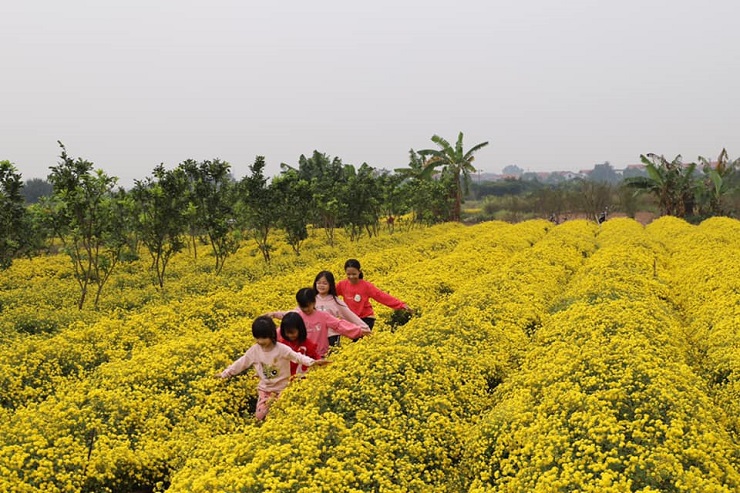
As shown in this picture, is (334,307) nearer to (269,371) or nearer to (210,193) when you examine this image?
(269,371)

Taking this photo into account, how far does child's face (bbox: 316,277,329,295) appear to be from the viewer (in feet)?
28.4

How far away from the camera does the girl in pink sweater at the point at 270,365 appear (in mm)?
7246

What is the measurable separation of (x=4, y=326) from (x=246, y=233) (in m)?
26.1

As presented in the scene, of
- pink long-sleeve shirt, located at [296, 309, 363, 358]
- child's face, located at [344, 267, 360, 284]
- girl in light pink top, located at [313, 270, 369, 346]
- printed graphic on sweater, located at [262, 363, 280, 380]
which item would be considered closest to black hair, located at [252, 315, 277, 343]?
printed graphic on sweater, located at [262, 363, 280, 380]

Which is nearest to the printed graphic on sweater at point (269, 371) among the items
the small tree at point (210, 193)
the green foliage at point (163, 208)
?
the green foliage at point (163, 208)

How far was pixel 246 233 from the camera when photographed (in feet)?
123

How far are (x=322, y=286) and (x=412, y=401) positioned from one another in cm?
258

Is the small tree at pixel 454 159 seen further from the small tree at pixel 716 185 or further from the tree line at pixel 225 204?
the small tree at pixel 716 185

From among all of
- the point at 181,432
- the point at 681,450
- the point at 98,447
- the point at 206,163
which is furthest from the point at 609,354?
the point at 206,163

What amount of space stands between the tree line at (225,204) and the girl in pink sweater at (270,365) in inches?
395

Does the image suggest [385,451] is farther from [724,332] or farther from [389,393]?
[724,332]

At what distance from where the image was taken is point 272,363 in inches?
287

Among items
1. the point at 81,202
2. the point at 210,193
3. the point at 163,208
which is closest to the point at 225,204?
Result: the point at 210,193

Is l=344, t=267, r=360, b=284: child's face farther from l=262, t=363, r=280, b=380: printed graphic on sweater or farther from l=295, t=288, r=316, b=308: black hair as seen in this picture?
l=262, t=363, r=280, b=380: printed graphic on sweater
